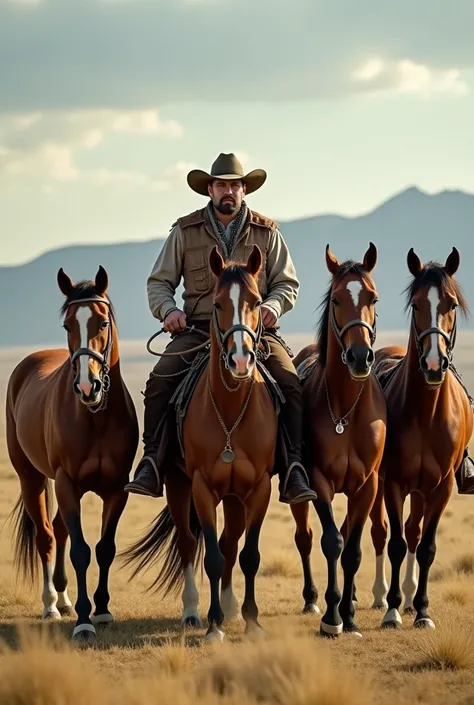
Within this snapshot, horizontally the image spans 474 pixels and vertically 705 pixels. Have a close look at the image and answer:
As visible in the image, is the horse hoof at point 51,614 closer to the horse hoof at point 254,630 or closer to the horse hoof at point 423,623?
the horse hoof at point 254,630

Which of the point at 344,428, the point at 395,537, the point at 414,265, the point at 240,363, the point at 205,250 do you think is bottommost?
the point at 395,537

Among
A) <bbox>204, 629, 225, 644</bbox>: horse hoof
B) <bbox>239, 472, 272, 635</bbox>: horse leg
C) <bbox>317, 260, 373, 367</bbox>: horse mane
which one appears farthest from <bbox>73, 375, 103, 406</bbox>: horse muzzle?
<bbox>204, 629, 225, 644</bbox>: horse hoof

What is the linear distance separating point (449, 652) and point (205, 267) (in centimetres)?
402

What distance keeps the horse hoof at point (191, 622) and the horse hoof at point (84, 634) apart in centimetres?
96

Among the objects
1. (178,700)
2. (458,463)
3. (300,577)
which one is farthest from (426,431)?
(300,577)

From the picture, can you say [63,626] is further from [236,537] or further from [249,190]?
[249,190]

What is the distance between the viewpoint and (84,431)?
9.30 meters

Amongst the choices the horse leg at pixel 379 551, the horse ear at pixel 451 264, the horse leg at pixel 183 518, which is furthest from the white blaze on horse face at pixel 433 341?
the horse leg at pixel 183 518

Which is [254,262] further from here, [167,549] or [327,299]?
[167,549]

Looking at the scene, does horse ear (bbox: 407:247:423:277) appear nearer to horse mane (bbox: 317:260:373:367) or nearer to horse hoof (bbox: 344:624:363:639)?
horse mane (bbox: 317:260:373:367)

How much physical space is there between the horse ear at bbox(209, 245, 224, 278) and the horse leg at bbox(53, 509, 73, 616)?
144 inches

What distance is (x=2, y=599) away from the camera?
1138 cm

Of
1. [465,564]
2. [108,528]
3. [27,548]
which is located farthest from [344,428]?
[465,564]

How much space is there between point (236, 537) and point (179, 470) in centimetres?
77
